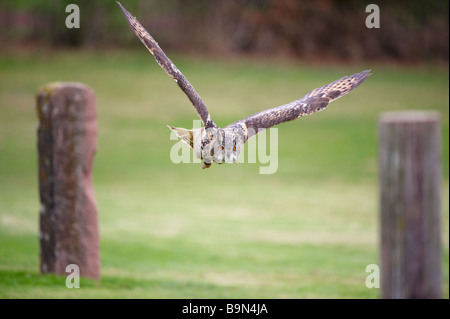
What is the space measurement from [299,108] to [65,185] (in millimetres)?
3056

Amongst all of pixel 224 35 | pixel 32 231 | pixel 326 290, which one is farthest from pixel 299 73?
pixel 326 290

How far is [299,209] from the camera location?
A: 1216 cm

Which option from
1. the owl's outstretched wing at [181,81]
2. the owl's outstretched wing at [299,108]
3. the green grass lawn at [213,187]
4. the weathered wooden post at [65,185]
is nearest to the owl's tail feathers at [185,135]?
the owl's outstretched wing at [181,81]

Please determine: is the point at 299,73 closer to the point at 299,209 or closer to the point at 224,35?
the point at 224,35

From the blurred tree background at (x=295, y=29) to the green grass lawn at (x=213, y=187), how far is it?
1050 mm

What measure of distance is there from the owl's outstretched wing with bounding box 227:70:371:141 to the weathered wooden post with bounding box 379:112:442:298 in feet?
3.27

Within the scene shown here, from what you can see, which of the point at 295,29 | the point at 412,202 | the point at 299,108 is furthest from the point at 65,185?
the point at 295,29

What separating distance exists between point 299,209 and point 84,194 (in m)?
6.14

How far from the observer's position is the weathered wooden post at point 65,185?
6.59 m

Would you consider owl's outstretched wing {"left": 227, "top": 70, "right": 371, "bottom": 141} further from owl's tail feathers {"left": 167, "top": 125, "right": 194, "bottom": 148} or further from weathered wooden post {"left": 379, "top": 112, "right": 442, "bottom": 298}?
weathered wooden post {"left": 379, "top": 112, "right": 442, "bottom": 298}

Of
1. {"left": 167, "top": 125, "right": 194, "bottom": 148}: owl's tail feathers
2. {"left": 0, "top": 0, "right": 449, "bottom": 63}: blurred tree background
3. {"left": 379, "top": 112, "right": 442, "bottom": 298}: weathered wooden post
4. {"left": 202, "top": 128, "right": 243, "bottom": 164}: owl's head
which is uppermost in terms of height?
{"left": 0, "top": 0, "right": 449, "bottom": 63}: blurred tree background

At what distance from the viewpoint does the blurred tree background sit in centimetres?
2258

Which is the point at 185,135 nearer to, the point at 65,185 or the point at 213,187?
the point at 65,185

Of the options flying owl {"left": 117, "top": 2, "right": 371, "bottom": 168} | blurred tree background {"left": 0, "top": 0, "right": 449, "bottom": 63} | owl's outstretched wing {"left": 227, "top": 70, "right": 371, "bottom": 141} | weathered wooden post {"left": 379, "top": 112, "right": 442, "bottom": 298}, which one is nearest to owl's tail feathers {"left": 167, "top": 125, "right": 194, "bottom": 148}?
flying owl {"left": 117, "top": 2, "right": 371, "bottom": 168}
